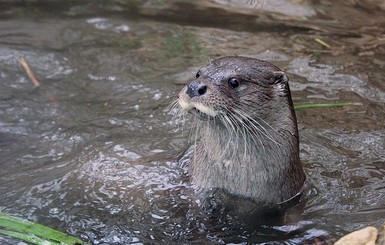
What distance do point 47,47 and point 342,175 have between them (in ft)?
7.88

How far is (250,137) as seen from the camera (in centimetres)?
311

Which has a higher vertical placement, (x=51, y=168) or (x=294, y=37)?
(x=294, y=37)

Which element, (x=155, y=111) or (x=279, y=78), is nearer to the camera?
(x=279, y=78)

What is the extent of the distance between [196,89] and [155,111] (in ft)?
4.80

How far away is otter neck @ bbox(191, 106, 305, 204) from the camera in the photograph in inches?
123

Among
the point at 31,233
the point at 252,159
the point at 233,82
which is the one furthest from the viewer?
the point at 252,159

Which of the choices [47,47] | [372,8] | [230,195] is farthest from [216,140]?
[372,8]

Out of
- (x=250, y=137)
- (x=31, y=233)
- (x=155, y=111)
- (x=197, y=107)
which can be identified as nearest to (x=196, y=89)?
(x=197, y=107)

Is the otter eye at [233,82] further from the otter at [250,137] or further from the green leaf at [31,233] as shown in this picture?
the green leaf at [31,233]

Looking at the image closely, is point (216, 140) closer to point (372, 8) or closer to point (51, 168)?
point (51, 168)

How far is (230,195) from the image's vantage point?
3.17 meters

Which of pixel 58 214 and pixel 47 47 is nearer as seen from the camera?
pixel 58 214

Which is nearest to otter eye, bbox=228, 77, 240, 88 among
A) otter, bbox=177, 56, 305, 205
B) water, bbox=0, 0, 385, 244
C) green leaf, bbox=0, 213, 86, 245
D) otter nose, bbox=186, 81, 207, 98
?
otter, bbox=177, 56, 305, 205

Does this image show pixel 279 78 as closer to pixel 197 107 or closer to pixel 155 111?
pixel 197 107
